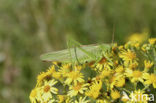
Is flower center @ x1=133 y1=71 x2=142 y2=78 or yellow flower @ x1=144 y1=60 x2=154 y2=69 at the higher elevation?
yellow flower @ x1=144 y1=60 x2=154 y2=69

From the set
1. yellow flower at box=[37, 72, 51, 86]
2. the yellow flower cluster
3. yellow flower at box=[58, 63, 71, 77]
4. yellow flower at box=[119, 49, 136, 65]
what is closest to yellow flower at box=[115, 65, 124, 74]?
the yellow flower cluster

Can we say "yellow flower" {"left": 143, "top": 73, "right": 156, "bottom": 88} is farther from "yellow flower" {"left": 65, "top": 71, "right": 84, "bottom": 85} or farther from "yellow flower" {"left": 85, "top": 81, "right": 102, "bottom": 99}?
"yellow flower" {"left": 65, "top": 71, "right": 84, "bottom": 85}

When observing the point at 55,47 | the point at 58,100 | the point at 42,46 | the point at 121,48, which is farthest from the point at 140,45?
the point at 42,46

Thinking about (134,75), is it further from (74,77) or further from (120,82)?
(74,77)

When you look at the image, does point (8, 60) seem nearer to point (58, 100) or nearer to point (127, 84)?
point (58, 100)

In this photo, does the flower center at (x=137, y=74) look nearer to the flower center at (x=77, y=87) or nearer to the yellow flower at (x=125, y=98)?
the yellow flower at (x=125, y=98)

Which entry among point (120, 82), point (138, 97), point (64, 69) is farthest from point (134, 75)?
point (64, 69)

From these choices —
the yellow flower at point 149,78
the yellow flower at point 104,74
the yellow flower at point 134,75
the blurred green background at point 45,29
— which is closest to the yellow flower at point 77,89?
the yellow flower at point 104,74
